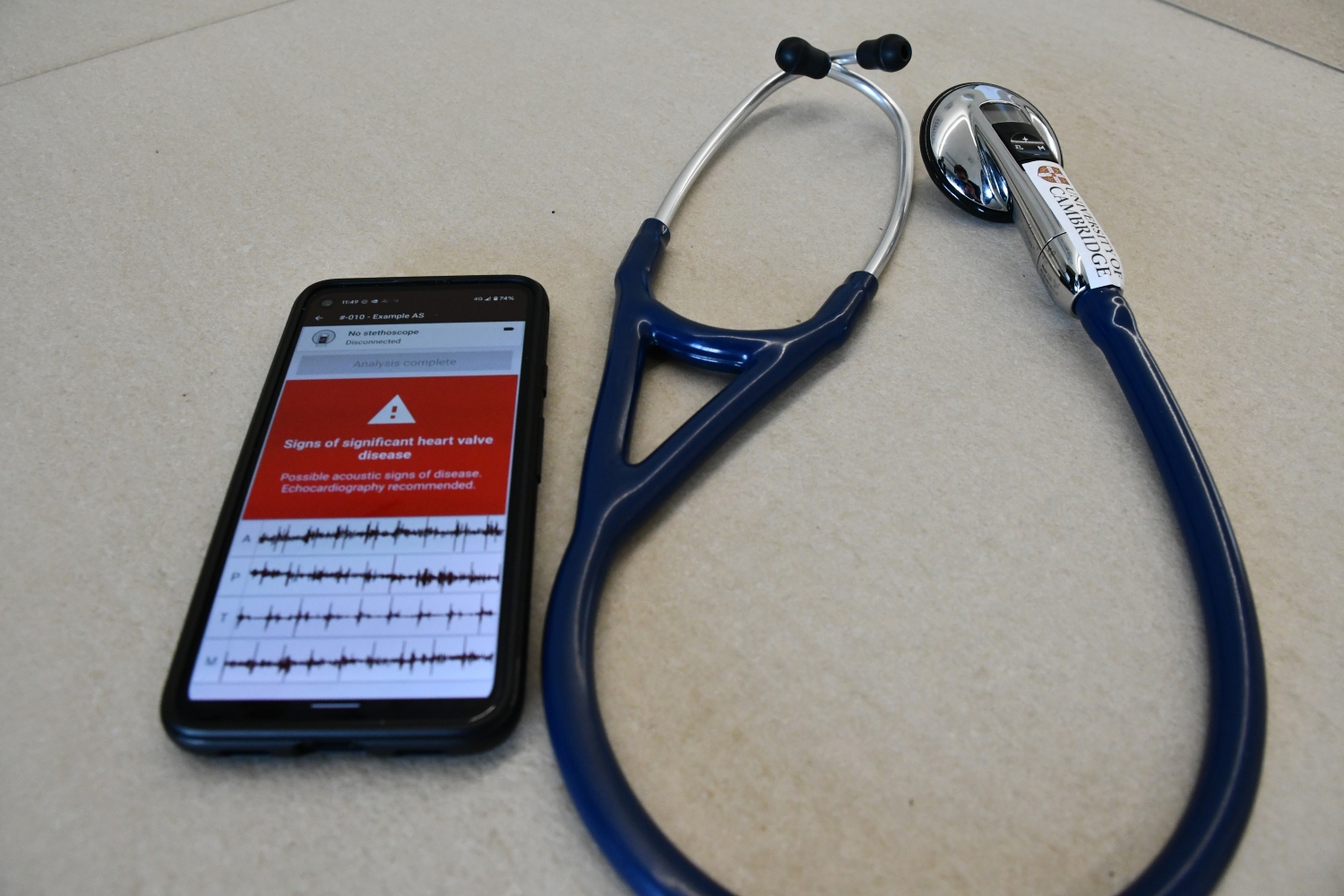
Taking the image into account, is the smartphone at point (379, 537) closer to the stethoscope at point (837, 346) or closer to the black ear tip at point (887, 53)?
the stethoscope at point (837, 346)

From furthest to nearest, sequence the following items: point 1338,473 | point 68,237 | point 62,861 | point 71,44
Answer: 1. point 71,44
2. point 68,237
3. point 1338,473
4. point 62,861

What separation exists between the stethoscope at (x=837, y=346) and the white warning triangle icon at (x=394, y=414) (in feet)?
0.31

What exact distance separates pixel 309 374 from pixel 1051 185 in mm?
430

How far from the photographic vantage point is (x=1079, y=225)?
1.70 ft

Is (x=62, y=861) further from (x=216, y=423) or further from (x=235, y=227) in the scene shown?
(x=235, y=227)

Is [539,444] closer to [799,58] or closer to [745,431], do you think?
[745,431]

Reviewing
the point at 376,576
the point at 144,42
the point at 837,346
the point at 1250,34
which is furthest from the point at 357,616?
the point at 1250,34

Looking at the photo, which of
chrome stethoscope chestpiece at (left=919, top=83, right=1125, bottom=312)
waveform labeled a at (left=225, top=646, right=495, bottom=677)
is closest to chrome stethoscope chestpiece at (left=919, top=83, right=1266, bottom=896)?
chrome stethoscope chestpiece at (left=919, top=83, right=1125, bottom=312)

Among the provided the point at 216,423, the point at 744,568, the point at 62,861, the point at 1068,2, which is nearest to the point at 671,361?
the point at 744,568

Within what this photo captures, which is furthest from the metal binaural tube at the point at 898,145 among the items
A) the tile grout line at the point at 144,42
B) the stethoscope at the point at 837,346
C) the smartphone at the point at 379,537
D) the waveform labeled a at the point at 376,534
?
the tile grout line at the point at 144,42

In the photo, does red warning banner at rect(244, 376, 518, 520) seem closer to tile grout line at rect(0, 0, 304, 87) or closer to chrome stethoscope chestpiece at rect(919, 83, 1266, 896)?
chrome stethoscope chestpiece at rect(919, 83, 1266, 896)

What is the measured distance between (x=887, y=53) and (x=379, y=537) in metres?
0.44

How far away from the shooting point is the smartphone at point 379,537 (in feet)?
1.19

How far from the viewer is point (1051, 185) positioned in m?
0.54
